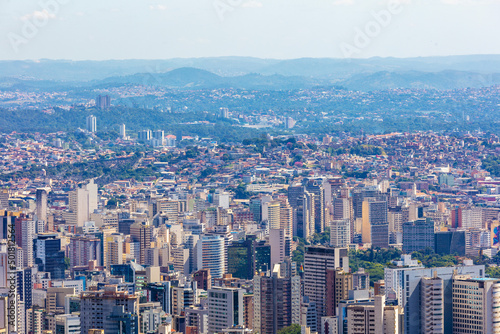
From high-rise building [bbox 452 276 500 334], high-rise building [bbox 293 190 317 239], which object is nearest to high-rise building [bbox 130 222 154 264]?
high-rise building [bbox 293 190 317 239]

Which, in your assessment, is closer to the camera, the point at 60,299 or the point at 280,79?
the point at 60,299

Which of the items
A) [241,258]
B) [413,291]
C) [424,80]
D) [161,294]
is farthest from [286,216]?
[424,80]

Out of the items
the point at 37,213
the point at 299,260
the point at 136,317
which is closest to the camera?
the point at 136,317

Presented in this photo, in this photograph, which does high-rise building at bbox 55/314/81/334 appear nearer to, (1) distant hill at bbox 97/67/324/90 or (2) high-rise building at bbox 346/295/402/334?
(2) high-rise building at bbox 346/295/402/334

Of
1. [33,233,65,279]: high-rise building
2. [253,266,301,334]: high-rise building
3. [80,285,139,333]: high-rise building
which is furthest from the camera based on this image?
[33,233,65,279]: high-rise building

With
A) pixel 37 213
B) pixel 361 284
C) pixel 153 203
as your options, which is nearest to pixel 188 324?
pixel 361 284

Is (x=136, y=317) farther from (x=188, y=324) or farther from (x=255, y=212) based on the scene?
(x=255, y=212)

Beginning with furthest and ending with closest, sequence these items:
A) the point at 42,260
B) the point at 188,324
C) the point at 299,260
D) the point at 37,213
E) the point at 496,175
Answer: the point at 496,175 → the point at 37,213 → the point at 42,260 → the point at 299,260 → the point at 188,324
